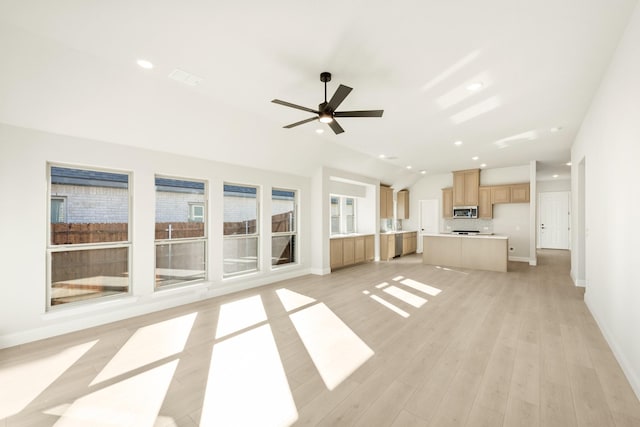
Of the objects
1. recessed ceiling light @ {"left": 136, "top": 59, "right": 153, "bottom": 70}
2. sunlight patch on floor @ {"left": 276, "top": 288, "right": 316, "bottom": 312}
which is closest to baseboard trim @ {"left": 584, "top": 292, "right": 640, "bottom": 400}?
sunlight patch on floor @ {"left": 276, "top": 288, "right": 316, "bottom": 312}

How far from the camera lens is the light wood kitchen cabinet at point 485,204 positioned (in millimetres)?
8469

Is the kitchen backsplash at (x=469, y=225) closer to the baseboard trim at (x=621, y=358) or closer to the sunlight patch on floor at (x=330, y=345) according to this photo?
the baseboard trim at (x=621, y=358)

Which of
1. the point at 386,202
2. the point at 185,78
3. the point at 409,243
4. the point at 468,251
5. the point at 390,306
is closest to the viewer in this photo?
the point at 185,78

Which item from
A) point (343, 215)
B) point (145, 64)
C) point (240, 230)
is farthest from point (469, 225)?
point (145, 64)

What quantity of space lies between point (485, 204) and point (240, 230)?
761 centimetres

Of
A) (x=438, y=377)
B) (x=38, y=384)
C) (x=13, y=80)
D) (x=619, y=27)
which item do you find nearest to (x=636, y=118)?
(x=619, y=27)

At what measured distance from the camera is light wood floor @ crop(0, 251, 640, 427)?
6.18 feet

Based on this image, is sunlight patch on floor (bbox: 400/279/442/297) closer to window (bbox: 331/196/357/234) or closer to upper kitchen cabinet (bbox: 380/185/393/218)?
window (bbox: 331/196/357/234)

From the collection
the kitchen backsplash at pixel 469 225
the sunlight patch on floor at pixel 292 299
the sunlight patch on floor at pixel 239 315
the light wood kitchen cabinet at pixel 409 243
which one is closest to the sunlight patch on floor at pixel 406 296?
the sunlight patch on floor at pixel 292 299

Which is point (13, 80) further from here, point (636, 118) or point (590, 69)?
point (590, 69)

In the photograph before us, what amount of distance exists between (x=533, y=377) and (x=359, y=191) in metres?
6.59

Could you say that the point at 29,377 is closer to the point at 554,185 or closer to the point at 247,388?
the point at 247,388

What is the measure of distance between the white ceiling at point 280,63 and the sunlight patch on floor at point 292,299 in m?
2.74

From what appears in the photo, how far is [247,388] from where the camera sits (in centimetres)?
217
